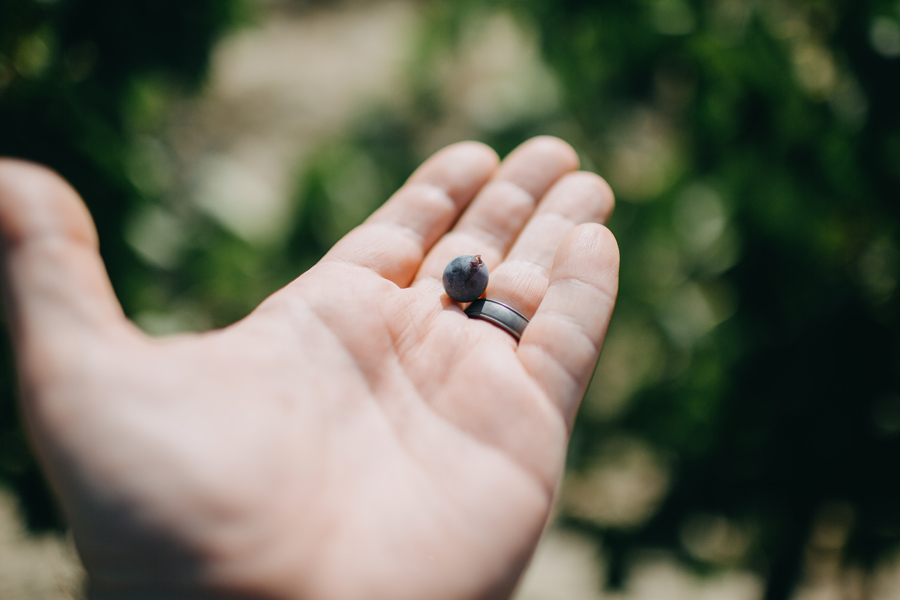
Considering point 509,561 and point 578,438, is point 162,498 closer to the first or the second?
point 509,561

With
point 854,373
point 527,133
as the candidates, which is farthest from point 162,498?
point 527,133

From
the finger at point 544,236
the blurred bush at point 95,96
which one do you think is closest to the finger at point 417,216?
the finger at point 544,236

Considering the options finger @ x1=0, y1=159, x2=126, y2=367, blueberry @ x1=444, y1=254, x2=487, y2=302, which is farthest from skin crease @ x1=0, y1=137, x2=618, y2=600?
blueberry @ x1=444, y1=254, x2=487, y2=302

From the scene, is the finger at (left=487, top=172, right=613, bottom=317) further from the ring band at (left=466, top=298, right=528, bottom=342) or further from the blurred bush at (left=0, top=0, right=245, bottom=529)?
the blurred bush at (left=0, top=0, right=245, bottom=529)

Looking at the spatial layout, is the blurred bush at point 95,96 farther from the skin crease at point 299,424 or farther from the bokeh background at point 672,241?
the skin crease at point 299,424

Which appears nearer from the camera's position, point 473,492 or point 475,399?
point 473,492
